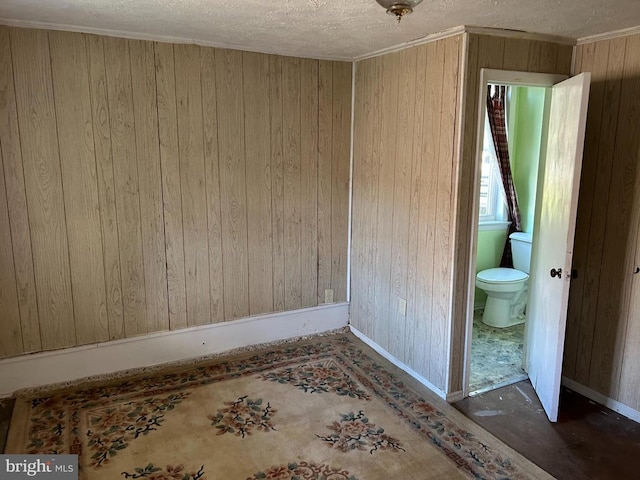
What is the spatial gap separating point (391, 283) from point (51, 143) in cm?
238

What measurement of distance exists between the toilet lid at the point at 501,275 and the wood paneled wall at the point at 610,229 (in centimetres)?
95

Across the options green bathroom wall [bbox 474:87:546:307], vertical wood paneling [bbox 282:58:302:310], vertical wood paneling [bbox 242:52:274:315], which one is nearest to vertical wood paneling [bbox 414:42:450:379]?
vertical wood paneling [bbox 282:58:302:310]

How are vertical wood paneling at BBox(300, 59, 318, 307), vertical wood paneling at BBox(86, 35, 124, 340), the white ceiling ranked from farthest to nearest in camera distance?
vertical wood paneling at BBox(300, 59, 318, 307) → vertical wood paneling at BBox(86, 35, 124, 340) → the white ceiling

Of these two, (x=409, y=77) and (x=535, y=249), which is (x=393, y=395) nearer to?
(x=535, y=249)

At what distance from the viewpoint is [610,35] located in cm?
269

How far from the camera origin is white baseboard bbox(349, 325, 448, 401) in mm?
2988

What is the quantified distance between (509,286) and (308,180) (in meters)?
1.92

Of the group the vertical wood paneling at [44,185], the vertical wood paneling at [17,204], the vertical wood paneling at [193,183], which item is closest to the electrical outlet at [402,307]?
the vertical wood paneling at [193,183]

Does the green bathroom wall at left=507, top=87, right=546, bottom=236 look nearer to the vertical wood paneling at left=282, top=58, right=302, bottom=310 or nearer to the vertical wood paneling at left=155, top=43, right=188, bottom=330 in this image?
the vertical wood paneling at left=282, top=58, right=302, bottom=310

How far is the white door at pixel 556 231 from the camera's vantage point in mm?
2498

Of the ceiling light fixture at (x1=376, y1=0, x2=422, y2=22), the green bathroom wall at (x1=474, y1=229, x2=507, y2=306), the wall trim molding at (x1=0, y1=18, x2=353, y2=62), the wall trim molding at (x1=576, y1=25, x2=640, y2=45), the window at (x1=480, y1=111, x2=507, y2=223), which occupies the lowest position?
the green bathroom wall at (x1=474, y1=229, x2=507, y2=306)

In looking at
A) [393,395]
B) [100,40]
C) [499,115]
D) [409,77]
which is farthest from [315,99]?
[393,395]

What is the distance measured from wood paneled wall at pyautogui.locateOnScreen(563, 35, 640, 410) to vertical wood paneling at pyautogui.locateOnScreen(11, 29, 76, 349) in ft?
10.6

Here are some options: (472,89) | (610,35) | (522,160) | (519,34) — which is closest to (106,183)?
(472,89)
